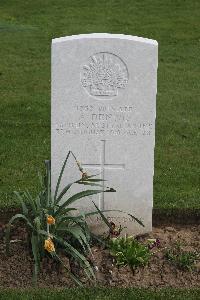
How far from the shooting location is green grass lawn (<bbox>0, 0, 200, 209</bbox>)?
6.51 metres

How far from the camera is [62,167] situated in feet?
15.8

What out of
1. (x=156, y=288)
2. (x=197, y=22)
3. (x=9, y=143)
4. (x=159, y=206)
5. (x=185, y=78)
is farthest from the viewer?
(x=197, y=22)

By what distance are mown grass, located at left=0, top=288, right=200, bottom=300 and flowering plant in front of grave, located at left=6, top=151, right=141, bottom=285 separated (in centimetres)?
11

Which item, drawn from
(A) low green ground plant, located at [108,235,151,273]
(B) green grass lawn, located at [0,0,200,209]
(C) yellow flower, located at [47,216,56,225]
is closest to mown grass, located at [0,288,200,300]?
(A) low green ground plant, located at [108,235,151,273]

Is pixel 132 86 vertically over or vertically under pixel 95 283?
over

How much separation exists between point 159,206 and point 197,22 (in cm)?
967

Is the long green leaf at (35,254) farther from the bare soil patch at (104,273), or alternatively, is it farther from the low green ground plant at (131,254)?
the low green ground plant at (131,254)

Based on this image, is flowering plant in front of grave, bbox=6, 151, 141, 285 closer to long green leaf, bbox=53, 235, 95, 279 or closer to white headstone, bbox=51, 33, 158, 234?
long green leaf, bbox=53, 235, 95, 279

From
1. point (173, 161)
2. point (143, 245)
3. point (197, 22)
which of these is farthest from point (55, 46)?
point (197, 22)

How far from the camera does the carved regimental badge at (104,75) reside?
472 centimetres

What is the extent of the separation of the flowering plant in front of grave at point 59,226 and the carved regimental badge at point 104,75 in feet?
1.63

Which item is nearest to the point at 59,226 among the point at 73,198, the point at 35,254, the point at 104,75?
the point at 73,198

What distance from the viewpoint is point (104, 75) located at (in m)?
4.77

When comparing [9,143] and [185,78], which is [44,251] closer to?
[9,143]
